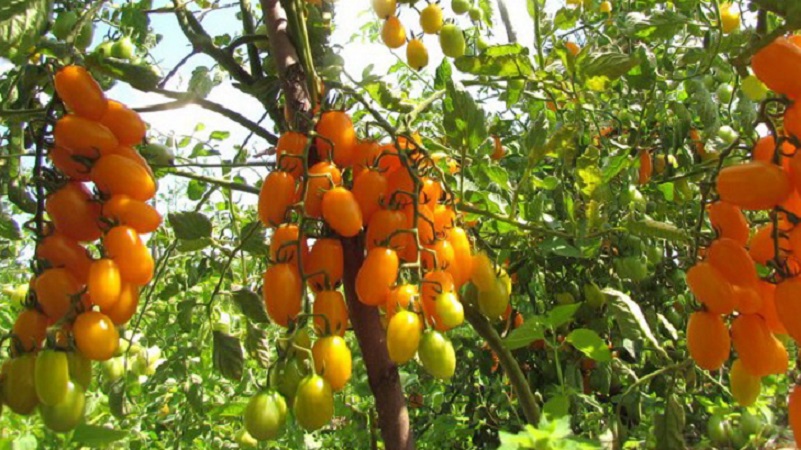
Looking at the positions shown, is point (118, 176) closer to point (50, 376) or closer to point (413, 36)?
point (50, 376)

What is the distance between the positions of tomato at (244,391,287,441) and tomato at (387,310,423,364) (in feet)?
0.48

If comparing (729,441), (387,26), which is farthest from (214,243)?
(729,441)

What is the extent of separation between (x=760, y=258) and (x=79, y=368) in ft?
2.62

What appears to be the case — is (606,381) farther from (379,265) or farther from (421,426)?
(379,265)

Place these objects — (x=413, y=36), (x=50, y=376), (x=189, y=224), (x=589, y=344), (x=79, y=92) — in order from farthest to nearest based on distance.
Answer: (x=413, y=36), (x=189, y=224), (x=589, y=344), (x=79, y=92), (x=50, y=376)

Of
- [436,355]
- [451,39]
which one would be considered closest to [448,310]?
[436,355]

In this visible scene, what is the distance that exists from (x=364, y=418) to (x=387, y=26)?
1009mm

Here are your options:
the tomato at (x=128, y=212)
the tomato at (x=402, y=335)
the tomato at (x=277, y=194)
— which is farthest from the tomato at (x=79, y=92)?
the tomato at (x=402, y=335)

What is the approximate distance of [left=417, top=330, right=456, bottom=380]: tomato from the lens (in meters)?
0.82

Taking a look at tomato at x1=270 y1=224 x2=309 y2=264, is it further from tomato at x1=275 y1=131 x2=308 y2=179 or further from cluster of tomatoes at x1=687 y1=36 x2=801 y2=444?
cluster of tomatoes at x1=687 y1=36 x2=801 y2=444

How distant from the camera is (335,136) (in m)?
0.91

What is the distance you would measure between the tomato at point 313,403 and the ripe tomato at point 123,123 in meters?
0.38

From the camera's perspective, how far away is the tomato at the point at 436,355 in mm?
816

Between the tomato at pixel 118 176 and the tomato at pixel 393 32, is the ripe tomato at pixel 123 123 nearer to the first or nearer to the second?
the tomato at pixel 118 176
